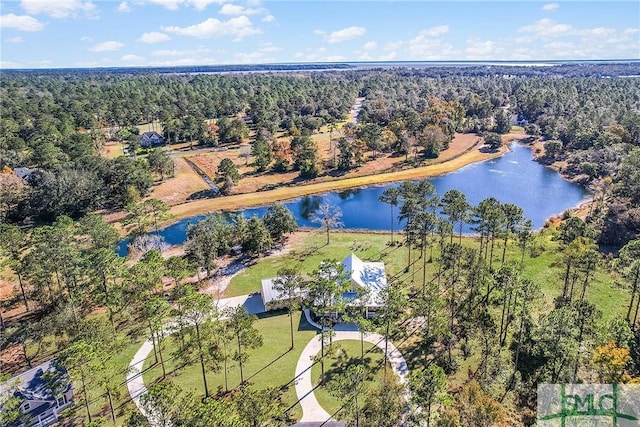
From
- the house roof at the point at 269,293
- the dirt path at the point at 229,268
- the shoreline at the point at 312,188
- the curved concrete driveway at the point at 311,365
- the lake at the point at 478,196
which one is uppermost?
the house roof at the point at 269,293

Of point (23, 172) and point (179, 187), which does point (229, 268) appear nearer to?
point (179, 187)

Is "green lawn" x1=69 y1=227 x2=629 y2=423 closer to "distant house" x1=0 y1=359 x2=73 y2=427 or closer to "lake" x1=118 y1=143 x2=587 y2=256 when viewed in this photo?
"distant house" x1=0 y1=359 x2=73 y2=427

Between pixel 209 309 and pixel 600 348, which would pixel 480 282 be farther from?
pixel 209 309

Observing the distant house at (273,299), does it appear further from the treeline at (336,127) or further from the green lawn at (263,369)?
the treeline at (336,127)

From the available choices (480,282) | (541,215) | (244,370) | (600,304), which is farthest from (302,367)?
(541,215)

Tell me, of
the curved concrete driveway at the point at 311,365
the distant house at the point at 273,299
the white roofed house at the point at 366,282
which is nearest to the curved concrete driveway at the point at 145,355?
the distant house at the point at 273,299
